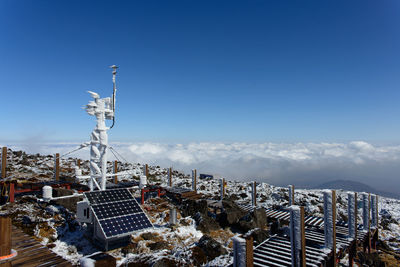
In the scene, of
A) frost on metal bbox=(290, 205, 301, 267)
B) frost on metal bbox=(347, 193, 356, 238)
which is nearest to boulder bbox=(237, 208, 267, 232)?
frost on metal bbox=(347, 193, 356, 238)

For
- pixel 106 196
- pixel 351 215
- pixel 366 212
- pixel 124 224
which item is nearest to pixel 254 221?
pixel 351 215

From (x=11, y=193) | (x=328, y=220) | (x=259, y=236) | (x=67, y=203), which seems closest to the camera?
(x=328, y=220)

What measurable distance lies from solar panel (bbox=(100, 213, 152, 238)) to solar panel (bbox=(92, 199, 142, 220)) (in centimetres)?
42

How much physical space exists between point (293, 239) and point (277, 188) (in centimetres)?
4047

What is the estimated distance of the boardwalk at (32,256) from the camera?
918 centimetres

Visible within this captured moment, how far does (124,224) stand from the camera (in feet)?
57.1

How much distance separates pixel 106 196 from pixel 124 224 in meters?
3.47

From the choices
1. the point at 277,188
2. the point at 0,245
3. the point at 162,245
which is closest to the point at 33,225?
the point at 162,245

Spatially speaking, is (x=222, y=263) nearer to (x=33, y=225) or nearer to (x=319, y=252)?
(x=319, y=252)

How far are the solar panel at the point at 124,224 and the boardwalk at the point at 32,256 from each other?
20.0ft

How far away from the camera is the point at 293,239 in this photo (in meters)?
10.5

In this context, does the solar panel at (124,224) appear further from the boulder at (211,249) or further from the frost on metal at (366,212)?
the frost on metal at (366,212)

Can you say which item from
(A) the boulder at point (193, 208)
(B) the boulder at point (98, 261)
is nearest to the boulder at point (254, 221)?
(A) the boulder at point (193, 208)

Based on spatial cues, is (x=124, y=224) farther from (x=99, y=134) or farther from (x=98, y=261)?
(x=98, y=261)
